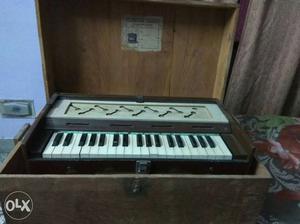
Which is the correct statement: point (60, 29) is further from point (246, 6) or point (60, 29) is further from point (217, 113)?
point (246, 6)

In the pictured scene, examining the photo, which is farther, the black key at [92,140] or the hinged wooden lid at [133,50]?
the hinged wooden lid at [133,50]

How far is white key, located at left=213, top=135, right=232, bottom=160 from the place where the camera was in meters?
0.65

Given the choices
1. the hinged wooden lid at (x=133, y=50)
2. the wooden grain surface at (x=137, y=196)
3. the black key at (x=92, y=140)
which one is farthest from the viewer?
the hinged wooden lid at (x=133, y=50)

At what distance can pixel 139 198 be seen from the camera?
1.96ft

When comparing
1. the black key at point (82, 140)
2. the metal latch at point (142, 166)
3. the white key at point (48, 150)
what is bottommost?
the metal latch at point (142, 166)

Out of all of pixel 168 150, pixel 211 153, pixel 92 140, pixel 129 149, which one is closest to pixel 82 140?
pixel 92 140

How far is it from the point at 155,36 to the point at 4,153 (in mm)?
919

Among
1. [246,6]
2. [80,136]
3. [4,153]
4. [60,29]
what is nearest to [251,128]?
[246,6]

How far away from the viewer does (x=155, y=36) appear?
3.20ft

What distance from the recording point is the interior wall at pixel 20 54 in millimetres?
989

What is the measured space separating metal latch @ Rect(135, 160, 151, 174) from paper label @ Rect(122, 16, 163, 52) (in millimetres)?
522

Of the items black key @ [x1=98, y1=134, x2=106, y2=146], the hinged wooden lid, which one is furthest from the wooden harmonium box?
the hinged wooden lid

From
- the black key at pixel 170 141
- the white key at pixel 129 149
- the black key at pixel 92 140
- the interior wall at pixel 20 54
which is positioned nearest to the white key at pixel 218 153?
the black key at pixel 170 141

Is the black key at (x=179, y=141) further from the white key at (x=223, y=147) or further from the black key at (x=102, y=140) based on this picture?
the black key at (x=102, y=140)
